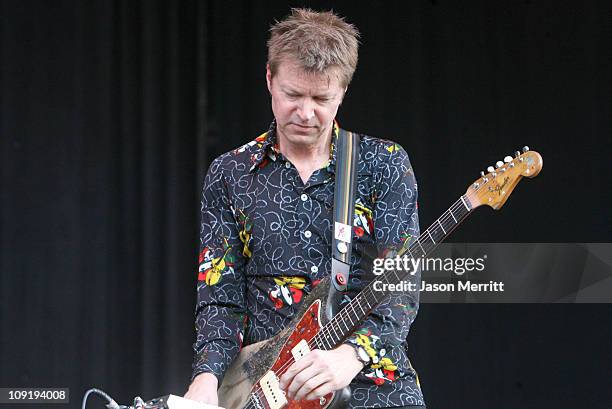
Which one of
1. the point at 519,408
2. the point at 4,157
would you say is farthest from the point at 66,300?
the point at 519,408

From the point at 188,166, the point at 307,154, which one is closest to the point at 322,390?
the point at 307,154

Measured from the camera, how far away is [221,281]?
2.54 m

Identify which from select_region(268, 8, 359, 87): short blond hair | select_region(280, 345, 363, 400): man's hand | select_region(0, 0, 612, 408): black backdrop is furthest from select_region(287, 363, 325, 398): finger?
select_region(0, 0, 612, 408): black backdrop

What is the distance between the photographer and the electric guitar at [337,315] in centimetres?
235

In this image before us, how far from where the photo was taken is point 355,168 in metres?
2.49

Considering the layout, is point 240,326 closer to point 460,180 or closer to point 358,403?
point 358,403

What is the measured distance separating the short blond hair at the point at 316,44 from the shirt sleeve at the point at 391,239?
0.84 ft

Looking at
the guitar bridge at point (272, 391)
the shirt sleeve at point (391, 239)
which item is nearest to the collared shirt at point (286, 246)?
the shirt sleeve at point (391, 239)

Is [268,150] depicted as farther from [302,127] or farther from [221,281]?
[221,281]

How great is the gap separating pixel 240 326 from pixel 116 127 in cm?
162

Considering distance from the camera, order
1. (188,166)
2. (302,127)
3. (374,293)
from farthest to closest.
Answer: (188,166)
(302,127)
(374,293)

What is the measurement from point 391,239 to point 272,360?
42 cm

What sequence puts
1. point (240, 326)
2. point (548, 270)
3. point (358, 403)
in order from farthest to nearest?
point (548, 270)
point (240, 326)
point (358, 403)

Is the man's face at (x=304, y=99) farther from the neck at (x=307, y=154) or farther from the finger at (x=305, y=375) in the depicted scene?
the finger at (x=305, y=375)
